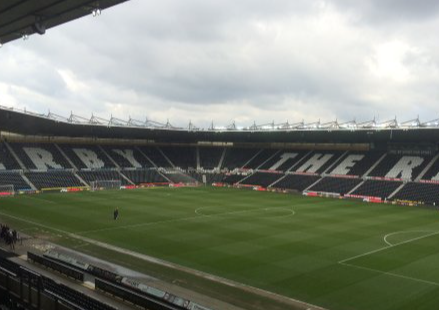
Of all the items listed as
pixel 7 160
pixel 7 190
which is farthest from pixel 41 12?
pixel 7 160

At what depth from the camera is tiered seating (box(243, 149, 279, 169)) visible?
85500mm

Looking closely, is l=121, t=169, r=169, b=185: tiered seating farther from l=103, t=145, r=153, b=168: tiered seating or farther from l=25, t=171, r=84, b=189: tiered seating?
l=25, t=171, r=84, b=189: tiered seating

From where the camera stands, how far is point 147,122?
247 feet

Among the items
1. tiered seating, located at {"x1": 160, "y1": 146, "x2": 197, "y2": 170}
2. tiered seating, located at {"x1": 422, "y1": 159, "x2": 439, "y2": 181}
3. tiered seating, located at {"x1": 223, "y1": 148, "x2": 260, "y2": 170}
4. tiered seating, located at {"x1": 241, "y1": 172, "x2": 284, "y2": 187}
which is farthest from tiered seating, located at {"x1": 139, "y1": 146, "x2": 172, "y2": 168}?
tiered seating, located at {"x1": 422, "y1": 159, "x2": 439, "y2": 181}

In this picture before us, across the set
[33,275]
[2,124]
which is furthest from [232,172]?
[33,275]

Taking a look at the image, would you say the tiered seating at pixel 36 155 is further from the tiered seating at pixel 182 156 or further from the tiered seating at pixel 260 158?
the tiered seating at pixel 260 158

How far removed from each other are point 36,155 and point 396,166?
5649 centimetres

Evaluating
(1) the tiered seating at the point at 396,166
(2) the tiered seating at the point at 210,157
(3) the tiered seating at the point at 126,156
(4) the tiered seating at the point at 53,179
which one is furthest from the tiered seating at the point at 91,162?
(1) the tiered seating at the point at 396,166

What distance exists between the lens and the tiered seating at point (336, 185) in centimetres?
6594

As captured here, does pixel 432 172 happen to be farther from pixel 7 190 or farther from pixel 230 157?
pixel 7 190

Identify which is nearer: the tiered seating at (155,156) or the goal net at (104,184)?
the goal net at (104,184)

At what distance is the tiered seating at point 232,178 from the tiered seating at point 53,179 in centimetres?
2624

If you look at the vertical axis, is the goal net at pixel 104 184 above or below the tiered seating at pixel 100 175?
below

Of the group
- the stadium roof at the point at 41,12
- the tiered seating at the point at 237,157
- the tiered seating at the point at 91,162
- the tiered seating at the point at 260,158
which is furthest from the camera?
the tiered seating at the point at 237,157
